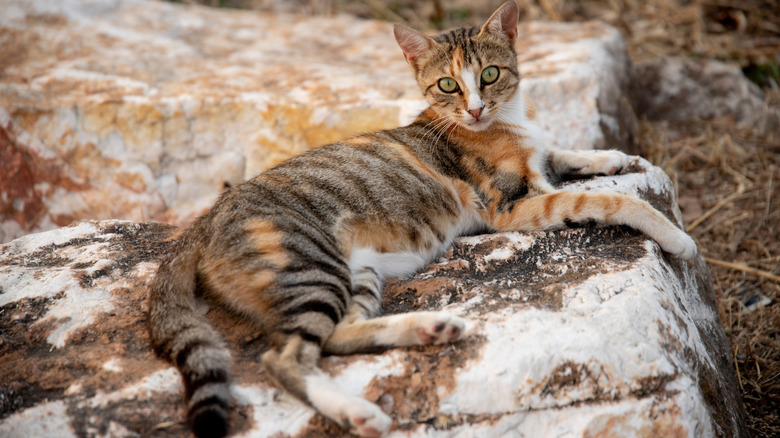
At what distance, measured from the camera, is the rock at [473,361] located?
2238 mm

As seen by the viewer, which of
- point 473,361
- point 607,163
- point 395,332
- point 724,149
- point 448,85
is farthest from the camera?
point 724,149

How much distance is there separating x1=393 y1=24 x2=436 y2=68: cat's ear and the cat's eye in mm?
280

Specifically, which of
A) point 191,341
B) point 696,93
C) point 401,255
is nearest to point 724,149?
point 696,93

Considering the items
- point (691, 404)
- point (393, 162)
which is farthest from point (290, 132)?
point (691, 404)

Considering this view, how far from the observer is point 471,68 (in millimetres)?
3521

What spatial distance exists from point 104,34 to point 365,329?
4.96 m

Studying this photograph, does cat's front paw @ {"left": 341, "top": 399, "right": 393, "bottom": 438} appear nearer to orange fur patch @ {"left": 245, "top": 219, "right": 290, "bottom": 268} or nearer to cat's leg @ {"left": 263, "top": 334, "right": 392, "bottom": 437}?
cat's leg @ {"left": 263, "top": 334, "right": 392, "bottom": 437}

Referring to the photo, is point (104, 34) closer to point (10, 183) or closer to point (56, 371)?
point (10, 183)

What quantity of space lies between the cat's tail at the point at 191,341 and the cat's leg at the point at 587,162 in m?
2.26

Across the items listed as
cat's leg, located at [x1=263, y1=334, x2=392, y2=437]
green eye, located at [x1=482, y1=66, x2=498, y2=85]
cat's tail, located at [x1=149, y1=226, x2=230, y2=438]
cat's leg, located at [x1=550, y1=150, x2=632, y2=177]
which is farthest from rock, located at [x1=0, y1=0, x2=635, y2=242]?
cat's leg, located at [x1=263, y1=334, x2=392, y2=437]

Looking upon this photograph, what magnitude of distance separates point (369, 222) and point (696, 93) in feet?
16.5

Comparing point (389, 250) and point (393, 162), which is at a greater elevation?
point (393, 162)

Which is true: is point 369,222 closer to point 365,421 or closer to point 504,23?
point 365,421

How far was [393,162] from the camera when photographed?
11.3 feet
